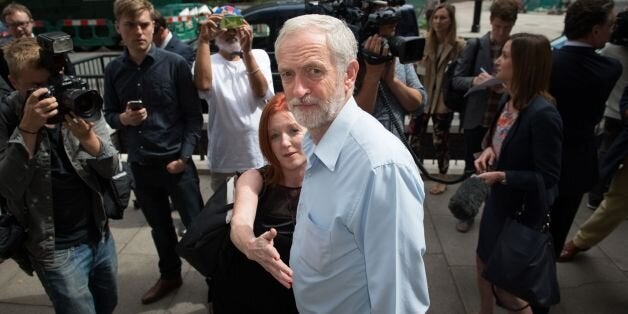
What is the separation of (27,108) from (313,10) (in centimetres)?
159

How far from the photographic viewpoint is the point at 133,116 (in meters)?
2.79

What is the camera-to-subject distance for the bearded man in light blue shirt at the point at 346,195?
1407 millimetres

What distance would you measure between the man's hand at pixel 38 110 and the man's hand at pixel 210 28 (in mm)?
1186

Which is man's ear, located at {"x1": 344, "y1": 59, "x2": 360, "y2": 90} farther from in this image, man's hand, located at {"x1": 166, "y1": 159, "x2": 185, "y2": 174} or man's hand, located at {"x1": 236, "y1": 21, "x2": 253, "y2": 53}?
man's hand, located at {"x1": 166, "y1": 159, "x2": 185, "y2": 174}

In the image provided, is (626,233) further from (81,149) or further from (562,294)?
(81,149)

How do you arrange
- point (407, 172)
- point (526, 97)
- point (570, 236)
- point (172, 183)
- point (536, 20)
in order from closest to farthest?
point (407, 172) → point (526, 97) → point (172, 183) → point (570, 236) → point (536, 20)

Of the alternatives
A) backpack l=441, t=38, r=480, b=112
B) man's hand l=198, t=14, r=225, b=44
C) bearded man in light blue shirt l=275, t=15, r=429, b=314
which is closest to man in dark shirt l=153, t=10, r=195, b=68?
man's hand l=198, t=14, r=225, b=44

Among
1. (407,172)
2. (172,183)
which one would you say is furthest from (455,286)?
(407,172)

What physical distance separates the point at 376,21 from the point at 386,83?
37cm

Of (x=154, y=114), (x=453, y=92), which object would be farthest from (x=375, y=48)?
(x=453, y=92)

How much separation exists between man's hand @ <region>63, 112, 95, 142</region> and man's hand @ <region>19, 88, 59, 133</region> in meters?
0.09

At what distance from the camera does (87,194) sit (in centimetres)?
233

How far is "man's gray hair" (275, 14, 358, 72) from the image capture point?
4.96 feet

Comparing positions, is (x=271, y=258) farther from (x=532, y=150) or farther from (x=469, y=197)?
(x=469, y=197)
